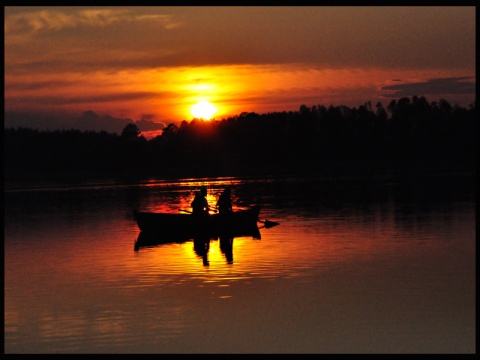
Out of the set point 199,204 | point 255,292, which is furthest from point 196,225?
point 255,292

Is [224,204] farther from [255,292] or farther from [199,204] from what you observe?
[255,292]

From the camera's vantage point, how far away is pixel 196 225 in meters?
35.0

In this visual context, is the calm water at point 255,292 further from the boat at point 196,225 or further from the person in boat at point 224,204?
the person in boat at point 224,204

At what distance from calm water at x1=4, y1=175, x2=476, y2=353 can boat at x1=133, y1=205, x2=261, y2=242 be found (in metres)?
1.02

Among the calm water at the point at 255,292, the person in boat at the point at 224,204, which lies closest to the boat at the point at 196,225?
the person in boat at the point at 224,204

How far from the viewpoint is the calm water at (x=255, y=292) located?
52.6 feet

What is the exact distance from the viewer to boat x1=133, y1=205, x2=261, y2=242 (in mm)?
35000

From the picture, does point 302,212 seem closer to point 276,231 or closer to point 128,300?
point 276,231

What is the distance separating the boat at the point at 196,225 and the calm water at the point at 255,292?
1023 mm

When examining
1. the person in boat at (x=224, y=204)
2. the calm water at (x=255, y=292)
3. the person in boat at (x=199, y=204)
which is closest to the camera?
the calm water at (x=255, y=292)

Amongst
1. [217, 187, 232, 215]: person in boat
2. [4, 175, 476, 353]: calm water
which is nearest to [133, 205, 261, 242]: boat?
[217, 187, 232, 215]: person in boat

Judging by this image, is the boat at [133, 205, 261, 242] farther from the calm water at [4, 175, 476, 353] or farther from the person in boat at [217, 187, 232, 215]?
the calm water at [4, 175, 476, 353]
